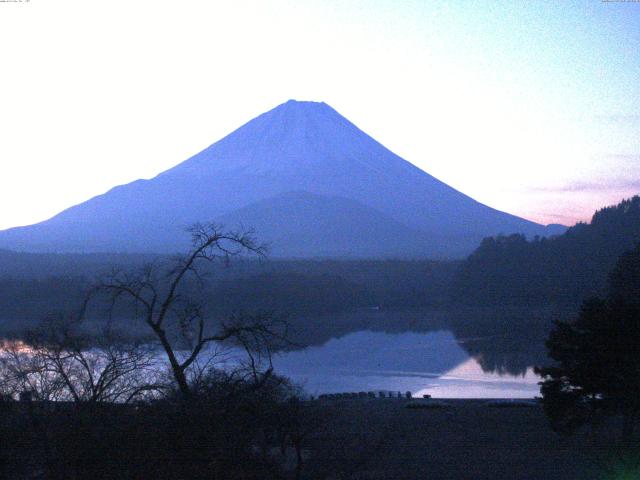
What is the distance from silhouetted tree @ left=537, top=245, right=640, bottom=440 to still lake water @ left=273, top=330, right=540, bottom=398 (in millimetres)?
3507

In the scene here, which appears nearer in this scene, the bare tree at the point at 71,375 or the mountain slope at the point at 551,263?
the bare tree at the point at 71,375

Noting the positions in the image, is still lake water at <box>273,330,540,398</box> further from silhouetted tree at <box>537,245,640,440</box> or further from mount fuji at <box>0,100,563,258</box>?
mount fuji at <box>0,100,563,258</box>

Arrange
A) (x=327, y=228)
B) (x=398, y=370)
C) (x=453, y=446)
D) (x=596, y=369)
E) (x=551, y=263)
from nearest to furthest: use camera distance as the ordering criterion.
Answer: (x=453, y=446) < (x=596, y=369) < (x=398, y=370) < (x=551, y=263) < (x=327, y=228)

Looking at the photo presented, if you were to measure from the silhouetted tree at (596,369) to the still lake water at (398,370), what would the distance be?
351 cm

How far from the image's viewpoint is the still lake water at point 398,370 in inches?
501

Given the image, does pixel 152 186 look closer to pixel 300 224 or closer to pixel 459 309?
pixel 300 224

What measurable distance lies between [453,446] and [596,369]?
201cm

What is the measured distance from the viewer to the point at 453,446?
732cm

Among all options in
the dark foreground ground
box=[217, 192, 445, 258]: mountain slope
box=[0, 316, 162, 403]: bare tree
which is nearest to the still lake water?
the dark foreground ground

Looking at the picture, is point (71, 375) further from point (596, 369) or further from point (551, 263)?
point (551, 263)

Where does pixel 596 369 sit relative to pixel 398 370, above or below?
above

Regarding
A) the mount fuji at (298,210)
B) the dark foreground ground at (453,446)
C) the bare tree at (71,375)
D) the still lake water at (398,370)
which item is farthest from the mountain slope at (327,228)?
the bare tree at (71,375)

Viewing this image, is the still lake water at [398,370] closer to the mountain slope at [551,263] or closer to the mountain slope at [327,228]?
the mountain slope at [551,263]

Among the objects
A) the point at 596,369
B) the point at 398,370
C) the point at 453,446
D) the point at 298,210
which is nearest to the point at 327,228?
the point at 298,210
